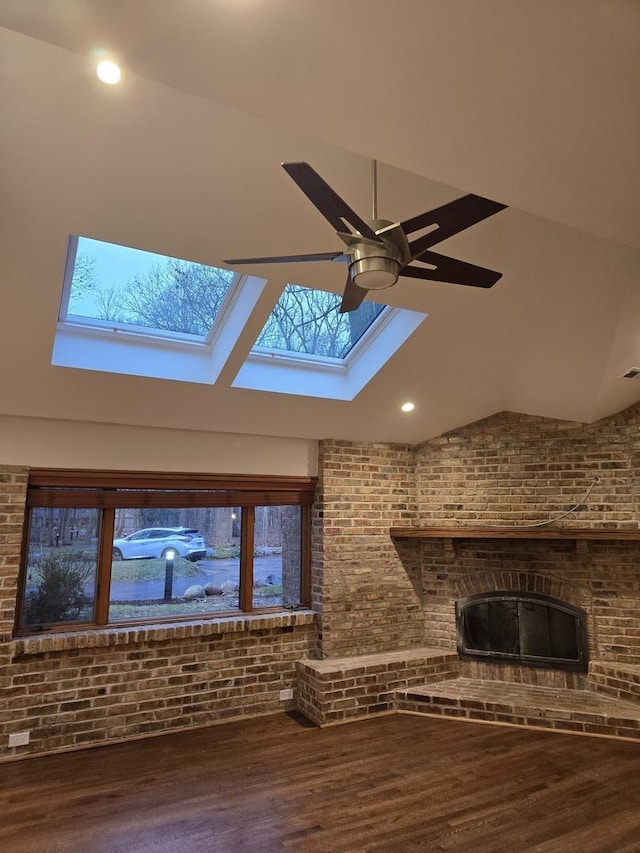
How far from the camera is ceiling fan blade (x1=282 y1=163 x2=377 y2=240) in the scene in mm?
1655

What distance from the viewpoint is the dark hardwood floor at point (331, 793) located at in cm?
293

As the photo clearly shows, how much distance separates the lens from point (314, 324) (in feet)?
14.3

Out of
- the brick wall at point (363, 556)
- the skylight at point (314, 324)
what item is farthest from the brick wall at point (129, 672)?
the skylight at point (314, 324)

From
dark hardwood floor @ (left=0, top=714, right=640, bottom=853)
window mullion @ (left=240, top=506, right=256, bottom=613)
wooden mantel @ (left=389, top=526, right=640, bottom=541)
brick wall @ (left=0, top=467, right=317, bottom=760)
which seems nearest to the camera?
dark hardwood floor @ (left=0, top=714, right=640, bottom=853)

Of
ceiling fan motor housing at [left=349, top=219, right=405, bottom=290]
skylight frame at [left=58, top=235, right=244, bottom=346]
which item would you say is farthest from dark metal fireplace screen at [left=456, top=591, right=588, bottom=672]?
ceiling fan motor housing at [left=349, top=219, right=405, bottom=290]

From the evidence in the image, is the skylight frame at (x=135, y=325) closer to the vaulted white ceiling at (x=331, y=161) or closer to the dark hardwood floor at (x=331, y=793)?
the vaulted white ceiling at (x=331, y=161)

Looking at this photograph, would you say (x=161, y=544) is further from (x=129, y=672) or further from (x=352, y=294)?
(x=352, y=294)

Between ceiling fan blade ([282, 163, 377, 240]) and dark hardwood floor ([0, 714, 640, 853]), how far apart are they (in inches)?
123

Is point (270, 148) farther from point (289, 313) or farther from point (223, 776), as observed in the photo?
point (223, 776)

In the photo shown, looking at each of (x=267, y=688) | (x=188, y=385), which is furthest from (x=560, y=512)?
(x=188, y=385)

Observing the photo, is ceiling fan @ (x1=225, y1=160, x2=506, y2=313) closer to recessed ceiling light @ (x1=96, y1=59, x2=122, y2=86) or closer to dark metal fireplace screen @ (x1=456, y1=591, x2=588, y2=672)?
recessed ceiling light @ (x1=96, y1=59, x2=122, y2=86)

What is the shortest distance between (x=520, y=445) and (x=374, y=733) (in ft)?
9.78

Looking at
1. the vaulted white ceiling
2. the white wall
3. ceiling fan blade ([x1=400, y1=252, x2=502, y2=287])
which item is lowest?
the white wall

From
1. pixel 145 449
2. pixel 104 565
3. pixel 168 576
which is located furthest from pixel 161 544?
pixel 145 449
